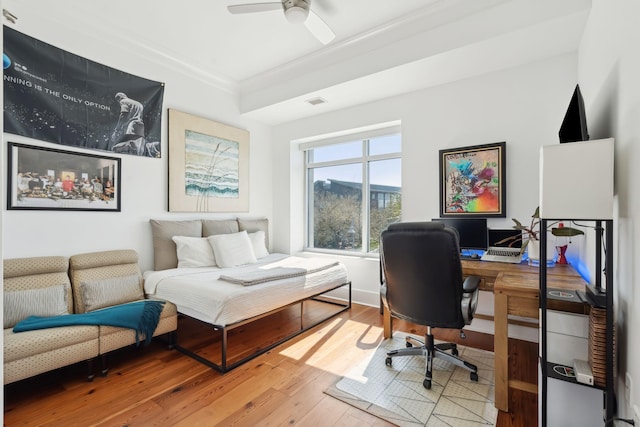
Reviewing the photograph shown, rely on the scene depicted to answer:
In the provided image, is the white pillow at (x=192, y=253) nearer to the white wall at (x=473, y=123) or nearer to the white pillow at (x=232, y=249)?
the white pillow at (x=232, y=249)

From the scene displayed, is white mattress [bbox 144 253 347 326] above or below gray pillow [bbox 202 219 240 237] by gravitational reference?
below

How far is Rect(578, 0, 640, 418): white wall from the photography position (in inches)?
52.2

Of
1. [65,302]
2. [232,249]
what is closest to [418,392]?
[232,249]

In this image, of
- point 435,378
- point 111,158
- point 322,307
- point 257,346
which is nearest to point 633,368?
point 435,378

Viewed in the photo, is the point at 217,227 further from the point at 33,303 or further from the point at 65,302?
the point at 33,303

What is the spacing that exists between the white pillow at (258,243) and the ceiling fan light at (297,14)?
269 cm

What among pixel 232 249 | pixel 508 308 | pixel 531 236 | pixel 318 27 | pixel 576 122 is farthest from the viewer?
pixel 232 249

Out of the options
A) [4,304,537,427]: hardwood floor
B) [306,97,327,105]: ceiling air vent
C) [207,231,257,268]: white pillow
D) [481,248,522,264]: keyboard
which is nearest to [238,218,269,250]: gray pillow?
[207,231,257,268]: white pillow

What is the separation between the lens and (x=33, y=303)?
2352mm

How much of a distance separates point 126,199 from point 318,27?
2.54 metres

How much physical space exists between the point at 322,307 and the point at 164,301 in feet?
6.28

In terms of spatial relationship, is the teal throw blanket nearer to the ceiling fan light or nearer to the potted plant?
the ceiling fan light

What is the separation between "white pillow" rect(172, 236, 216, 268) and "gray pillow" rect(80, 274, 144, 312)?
1.66ft

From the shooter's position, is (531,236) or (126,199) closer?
(531,236)
